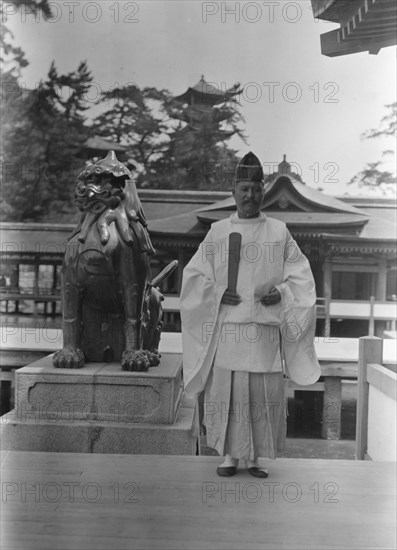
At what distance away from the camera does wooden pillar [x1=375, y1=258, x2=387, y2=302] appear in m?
3.06

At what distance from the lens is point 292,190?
2266 millimetres

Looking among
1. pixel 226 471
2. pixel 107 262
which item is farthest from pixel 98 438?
pixel 107 262

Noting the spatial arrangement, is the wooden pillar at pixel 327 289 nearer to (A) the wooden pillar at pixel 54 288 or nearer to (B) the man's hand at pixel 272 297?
(B) the man's hand at pixel 272 297

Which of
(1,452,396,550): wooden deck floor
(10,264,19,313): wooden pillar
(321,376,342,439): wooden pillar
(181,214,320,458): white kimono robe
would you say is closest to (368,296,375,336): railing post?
(321,376,342,439): wooden pillar

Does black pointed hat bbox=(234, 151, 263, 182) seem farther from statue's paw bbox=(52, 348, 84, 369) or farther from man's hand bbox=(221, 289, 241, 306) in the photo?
statue's paw bbox=(52, 348, 84, 369)

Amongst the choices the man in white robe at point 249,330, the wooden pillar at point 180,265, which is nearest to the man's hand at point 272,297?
the man in white robe at point 249,330

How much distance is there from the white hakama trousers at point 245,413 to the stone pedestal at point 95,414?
247 millimetres

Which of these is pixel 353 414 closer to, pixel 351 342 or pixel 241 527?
pixel 351 342

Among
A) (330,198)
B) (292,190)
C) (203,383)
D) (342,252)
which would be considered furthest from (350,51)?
(342,252)

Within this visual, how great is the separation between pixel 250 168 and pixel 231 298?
0.41 meters

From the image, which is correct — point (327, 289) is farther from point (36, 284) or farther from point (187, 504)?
point (187, 504)

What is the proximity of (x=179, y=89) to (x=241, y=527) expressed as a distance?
167 cm

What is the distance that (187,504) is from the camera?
1313 mm

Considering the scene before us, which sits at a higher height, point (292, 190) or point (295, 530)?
point (292, 190)
